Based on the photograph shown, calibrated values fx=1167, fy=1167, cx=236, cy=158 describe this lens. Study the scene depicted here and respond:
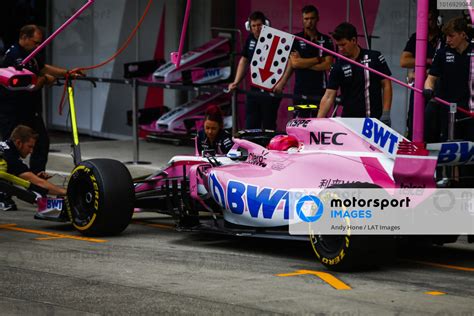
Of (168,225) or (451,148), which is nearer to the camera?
(451,148)

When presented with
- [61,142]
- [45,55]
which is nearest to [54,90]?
[45,55]

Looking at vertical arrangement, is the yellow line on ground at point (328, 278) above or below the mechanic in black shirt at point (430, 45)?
below

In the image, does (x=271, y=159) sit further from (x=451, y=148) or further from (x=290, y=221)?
(x=451, y=148)

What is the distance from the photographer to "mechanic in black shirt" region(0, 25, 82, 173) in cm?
1292

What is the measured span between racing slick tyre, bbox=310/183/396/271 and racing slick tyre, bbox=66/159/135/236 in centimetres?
232

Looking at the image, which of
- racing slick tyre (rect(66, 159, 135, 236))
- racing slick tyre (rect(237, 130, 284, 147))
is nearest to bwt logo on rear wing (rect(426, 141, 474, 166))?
racing slick tyre (rect(237, 130, 284, 147))

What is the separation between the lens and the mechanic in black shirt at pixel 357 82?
11.1 metres

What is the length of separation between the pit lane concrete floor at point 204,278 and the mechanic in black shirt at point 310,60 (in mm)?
3437

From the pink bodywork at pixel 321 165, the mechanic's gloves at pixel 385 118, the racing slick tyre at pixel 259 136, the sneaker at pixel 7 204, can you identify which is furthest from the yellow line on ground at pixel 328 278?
the sneaker at pixel 7 204

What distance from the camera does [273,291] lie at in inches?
314

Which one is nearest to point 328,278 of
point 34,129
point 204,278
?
point 204,278

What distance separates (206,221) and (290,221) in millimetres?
1349

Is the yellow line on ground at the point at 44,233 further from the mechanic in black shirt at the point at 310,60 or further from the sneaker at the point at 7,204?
the mechanic in black shirt at the point at 310,60

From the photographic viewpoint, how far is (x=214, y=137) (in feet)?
36.7
